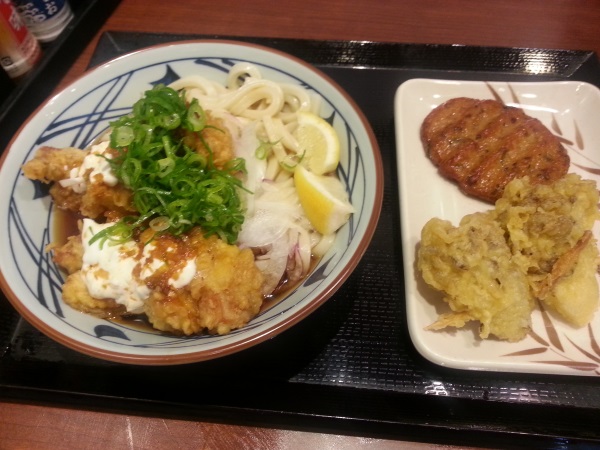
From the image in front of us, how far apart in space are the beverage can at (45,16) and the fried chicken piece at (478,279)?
2706 mm

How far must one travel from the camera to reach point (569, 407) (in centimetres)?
156

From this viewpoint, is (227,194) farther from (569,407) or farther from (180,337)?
(569,407)

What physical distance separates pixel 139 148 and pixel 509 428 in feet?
5.46

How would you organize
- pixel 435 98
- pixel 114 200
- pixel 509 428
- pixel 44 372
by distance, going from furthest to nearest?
pixel 435 98
pixel 114 200
pixel 44 372
pixel 509 428

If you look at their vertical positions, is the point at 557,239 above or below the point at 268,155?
below

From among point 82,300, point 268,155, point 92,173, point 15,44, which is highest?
point 15,44

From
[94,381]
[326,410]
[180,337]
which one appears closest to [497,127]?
[326,410]

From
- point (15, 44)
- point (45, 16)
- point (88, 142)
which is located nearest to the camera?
point (88, 142)

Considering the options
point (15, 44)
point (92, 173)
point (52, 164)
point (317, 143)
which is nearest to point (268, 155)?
point (317, 143)

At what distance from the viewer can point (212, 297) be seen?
1.49 m

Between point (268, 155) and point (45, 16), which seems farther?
point (45, 16)

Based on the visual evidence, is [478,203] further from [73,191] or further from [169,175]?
[73,191]

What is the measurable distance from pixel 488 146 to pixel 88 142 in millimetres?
1919

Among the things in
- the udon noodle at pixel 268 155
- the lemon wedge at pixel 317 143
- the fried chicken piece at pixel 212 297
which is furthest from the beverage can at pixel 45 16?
the fried chicken piece at pixel 212 297
